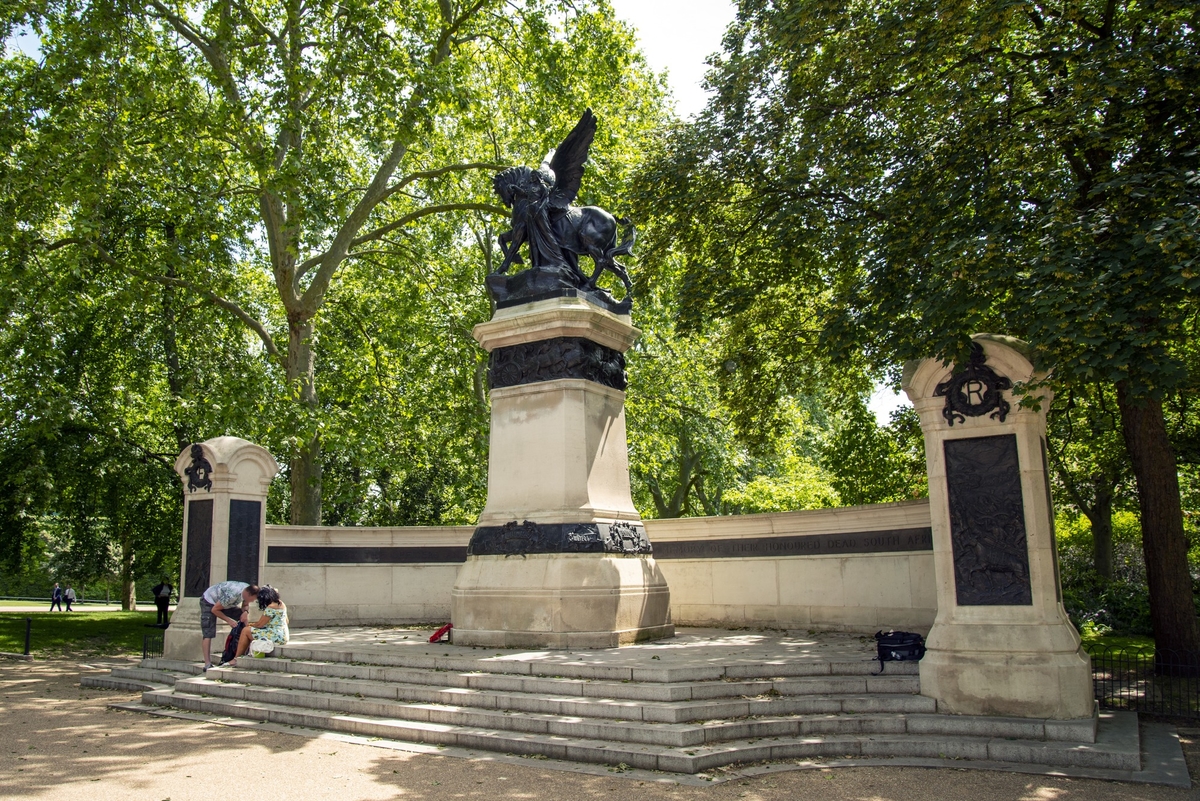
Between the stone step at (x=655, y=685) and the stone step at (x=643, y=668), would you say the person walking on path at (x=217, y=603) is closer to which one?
the stone step at (x=643, y=668)

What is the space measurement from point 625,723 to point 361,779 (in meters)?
2.35

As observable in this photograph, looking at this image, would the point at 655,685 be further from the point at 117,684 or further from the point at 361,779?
the point at 117,684

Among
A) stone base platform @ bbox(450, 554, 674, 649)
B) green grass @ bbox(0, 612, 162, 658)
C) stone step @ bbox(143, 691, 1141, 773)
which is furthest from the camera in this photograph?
green grass @ bbox(0, 612, 162, 658)

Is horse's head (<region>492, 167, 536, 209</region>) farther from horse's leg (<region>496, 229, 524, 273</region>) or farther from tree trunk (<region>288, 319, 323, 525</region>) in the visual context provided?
tree trunk (<region>288, 319, 323, 525</region>)

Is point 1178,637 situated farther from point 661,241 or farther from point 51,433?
point 51,433

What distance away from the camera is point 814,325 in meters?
18.2

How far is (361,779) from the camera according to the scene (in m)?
7.14

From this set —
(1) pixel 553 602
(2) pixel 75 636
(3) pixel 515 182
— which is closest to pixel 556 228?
(3) pixel 515 182

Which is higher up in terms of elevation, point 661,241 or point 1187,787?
point 661,241

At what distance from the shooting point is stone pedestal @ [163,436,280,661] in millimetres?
14344

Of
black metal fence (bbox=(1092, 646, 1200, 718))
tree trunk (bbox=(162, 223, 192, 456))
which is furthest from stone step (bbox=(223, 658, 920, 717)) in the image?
tree trunk (bbox=(162, 223, 192, 456))

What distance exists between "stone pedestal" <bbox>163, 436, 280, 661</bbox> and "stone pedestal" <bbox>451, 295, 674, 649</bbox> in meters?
4.26

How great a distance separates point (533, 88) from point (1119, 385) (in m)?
14.7

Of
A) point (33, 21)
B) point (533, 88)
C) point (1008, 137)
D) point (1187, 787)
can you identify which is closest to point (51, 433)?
point (33, 21)
